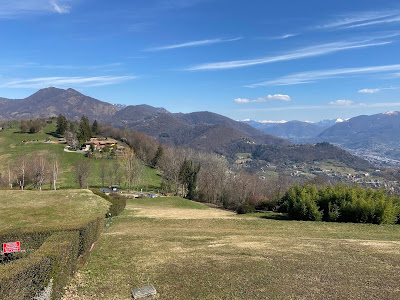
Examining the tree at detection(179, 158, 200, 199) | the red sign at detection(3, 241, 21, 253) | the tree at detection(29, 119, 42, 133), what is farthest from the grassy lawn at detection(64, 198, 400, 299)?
the tree at detection(29, 119, 42, 133)

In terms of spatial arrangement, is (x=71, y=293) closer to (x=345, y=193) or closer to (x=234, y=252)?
(x=234, y=252)

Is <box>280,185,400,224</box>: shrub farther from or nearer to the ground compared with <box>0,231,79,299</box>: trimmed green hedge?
nearer to the ground

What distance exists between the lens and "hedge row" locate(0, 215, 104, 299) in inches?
287

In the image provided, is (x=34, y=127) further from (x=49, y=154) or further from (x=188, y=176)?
(x=188, y=176)

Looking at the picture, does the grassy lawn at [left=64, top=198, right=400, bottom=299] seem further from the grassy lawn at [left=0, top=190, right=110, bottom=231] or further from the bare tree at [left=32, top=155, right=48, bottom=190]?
the bare tree at [left=32, top=155, right=48, bottom=190]

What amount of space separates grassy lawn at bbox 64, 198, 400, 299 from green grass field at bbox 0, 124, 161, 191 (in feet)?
183

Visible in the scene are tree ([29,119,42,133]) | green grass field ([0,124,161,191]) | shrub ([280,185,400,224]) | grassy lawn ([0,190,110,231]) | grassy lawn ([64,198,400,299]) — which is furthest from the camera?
tree ([29,119,42,133])

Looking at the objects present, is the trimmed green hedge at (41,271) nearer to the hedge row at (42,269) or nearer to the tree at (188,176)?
the hedge row at (42,269)

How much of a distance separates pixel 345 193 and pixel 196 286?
81.9 feet

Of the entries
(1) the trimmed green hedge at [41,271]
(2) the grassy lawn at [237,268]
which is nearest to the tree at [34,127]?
(2) the grassy lawn at [237,268]

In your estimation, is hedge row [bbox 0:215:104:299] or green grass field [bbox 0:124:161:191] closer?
hedge row [bbox 0:215:104:299]

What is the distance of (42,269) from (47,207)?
25.7 m

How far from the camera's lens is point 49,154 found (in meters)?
89.8

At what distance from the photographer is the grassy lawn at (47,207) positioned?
2612 centimetres
